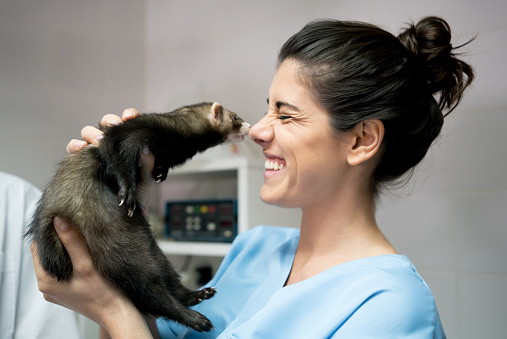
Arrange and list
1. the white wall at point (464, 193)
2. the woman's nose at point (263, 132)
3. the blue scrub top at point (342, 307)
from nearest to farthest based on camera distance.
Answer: the blue scrub top at point (342, 307) < the woman's nose at point (263, 132) < the white wall at point (464, 193)

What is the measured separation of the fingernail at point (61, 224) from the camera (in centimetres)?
84

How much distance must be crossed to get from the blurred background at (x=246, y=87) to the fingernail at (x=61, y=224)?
3.64 ft

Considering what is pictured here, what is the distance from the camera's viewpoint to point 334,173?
3.09ft

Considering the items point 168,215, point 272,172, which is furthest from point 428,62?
point 168,215

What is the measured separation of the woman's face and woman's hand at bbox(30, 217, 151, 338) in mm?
381

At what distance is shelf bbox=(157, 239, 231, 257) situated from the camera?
5.70ft

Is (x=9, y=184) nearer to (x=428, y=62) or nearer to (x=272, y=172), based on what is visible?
(x=272, y=172)

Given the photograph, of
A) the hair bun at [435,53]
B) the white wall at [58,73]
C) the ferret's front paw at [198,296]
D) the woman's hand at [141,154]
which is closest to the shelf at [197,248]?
the white wall at [58,73]

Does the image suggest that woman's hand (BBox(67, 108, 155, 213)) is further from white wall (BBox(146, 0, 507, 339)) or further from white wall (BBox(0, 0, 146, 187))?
white wall (BBox(0, 0, 146, 187))

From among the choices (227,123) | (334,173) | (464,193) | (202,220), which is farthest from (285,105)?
(202,220)

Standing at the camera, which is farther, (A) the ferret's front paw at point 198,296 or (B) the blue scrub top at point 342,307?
(A) the ferret's front paw at point 198,296

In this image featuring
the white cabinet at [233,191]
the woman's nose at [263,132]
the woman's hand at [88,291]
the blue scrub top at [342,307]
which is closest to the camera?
the blue scrub top at [342,307]

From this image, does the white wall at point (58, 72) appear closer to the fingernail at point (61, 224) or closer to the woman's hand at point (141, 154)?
the woman's hand at point (141, 154)

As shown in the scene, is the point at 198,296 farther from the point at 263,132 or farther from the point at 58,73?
the point at 58,73
